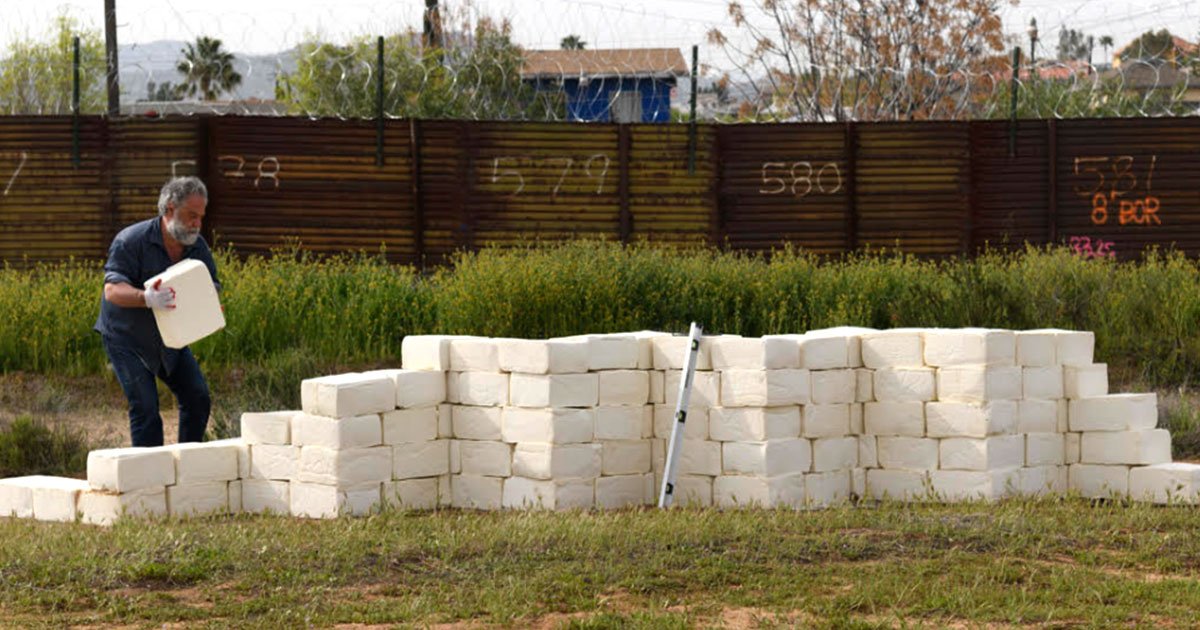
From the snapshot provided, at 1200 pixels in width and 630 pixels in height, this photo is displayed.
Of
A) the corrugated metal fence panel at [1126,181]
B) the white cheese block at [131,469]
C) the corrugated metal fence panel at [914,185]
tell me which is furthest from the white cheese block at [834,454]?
the corrugated metal fence panel at [1126,181]

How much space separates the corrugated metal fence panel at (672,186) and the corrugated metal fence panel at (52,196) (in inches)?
246

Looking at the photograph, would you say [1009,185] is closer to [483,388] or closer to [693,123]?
[693,123]

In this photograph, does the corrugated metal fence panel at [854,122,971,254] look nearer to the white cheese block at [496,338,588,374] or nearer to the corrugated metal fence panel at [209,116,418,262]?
the corrugated metal fence panel at [209,116,418,262]

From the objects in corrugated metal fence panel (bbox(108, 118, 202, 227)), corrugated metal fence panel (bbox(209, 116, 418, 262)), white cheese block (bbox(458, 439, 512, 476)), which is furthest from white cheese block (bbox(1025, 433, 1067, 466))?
corrugated metal fence panel (bbox(108, 118, 202, 227))

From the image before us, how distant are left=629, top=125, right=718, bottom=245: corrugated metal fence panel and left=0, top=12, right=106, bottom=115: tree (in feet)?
23.3

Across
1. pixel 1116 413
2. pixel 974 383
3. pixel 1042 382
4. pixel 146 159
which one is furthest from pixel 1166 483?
pixel 146 159

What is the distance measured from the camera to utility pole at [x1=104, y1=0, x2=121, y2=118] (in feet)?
74.8

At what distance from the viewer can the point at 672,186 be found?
63.0ft

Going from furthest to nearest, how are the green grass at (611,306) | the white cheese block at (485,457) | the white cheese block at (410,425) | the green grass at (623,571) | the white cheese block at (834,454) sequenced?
the green grass at (611,306), the white cheese block at (834,454), the white cheese block at (485,457), the white cheese block at (410,425), the green grass at (623,571)

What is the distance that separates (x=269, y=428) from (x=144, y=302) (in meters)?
1.02

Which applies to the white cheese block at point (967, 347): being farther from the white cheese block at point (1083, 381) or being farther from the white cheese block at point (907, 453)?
the white cheese block at point (1083, 381)

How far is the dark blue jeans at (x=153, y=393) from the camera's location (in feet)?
30.2

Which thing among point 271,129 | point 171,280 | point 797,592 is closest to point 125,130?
point 271,129

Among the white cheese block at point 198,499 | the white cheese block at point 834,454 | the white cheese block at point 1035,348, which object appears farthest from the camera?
the white cheese block at point 1035,348
